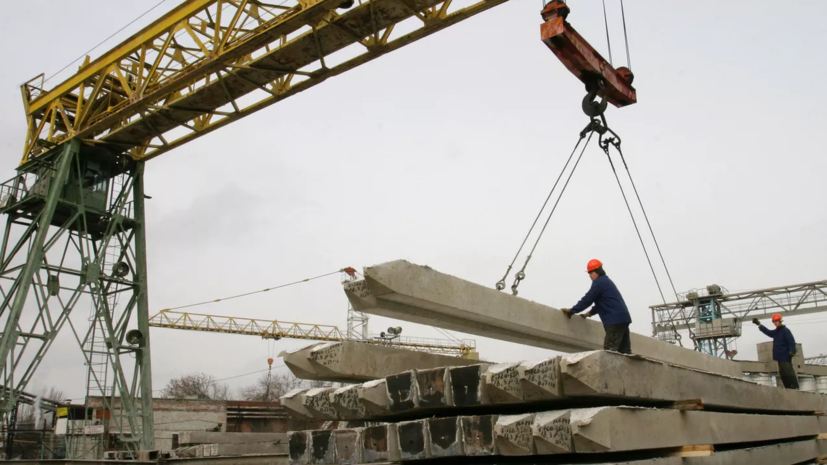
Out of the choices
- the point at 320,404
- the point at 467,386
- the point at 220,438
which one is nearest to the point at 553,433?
the point at 467,386

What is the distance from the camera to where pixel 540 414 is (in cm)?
400

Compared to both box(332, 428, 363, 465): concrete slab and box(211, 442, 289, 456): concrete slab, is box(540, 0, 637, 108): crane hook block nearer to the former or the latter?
box(332, 428, 363, 465): concrete slab

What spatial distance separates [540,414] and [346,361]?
5.86 ft

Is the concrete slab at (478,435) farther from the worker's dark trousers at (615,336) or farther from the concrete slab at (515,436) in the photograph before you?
the worker's dark trousers at (615,336)

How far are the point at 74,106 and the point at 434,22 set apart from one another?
928 cm

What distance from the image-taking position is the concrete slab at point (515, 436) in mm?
3910

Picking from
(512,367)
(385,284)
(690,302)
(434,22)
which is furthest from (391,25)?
(690,302)

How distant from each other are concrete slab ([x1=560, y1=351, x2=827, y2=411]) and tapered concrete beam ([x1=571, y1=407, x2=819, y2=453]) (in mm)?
110

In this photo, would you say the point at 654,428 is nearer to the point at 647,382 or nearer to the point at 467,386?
the point at 647,382

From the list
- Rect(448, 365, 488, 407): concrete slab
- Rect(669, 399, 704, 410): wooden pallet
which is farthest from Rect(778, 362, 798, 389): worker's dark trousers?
Rect(448, 365, 488, 407): concrete slab

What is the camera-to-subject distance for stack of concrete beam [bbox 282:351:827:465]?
3820 millimetres

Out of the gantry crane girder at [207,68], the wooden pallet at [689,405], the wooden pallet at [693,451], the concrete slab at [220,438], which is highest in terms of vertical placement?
the gantry crane girder at [207,68]

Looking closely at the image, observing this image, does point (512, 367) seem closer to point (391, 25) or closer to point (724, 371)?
point (724, 371)

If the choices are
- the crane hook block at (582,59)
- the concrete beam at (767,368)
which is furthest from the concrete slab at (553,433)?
the concrete beam at (767,368)
